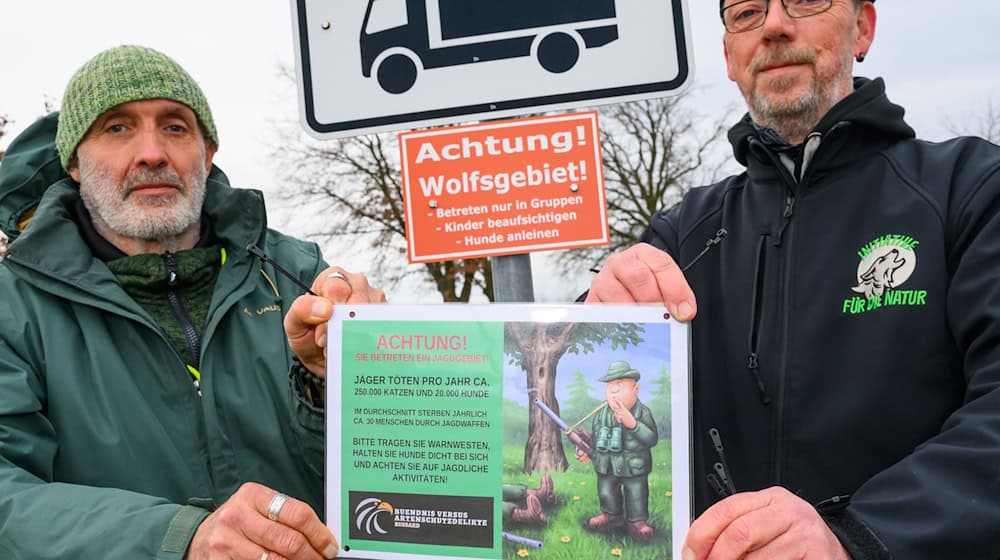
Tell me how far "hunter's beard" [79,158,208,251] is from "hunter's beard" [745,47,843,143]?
1.86 metres

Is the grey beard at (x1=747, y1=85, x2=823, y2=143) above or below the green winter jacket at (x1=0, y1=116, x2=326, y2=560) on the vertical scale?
above

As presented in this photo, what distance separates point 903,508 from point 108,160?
249 centimetres

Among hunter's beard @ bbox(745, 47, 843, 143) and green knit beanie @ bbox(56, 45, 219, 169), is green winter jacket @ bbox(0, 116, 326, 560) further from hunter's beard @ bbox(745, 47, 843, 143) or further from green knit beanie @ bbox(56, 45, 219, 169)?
hunter's beard @ bbox(745, 47, 843, 143)

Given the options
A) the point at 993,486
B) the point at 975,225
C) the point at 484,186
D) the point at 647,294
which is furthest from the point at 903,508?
the point at 484,186

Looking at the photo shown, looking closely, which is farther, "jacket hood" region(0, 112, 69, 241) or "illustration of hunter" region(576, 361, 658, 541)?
"jacket hood" region(0, 112, 69, 241)

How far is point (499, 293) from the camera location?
6.48 ft

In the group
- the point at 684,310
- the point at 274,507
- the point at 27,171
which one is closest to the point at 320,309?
the point at 274,507

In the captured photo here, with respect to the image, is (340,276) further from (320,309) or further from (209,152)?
(209,152)

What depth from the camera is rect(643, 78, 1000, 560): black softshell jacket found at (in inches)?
73.8

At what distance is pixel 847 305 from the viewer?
203cm

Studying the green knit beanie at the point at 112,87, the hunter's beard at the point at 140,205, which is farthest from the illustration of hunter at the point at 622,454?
the green knit beanie at the point at 112,87

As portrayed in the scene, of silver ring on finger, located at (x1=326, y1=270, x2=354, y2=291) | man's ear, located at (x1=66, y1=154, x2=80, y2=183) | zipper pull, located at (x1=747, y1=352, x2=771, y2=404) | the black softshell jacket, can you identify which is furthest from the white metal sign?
man's ear, located at (x1=66, y1=154, x2=80, y2=183)

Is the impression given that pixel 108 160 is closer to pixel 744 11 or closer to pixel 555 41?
pixel 555 41

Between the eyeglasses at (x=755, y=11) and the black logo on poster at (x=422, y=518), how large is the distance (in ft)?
5.22
